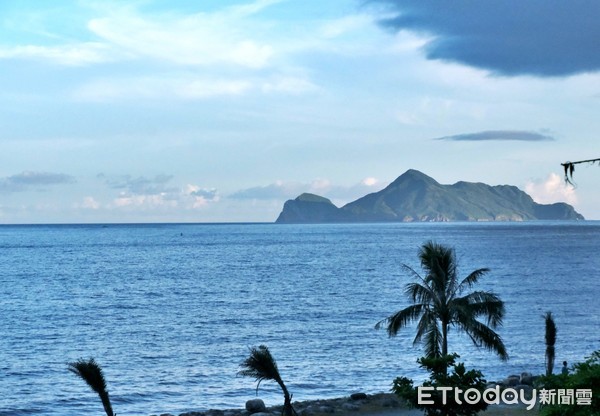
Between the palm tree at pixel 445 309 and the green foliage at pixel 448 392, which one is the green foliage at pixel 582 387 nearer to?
the green foliage at pixel 448 392

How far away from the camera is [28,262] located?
18475 cm

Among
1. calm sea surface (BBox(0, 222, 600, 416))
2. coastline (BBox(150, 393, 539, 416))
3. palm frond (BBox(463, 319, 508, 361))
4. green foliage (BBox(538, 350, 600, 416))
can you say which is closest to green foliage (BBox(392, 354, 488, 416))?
green foliage (BBox(538, 350, 600, 416))

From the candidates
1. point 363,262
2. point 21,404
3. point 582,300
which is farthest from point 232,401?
point 363,262

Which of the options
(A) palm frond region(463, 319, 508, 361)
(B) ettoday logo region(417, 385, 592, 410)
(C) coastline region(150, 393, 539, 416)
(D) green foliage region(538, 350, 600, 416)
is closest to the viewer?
(D) green foliage region(538, 350, 600, 416)

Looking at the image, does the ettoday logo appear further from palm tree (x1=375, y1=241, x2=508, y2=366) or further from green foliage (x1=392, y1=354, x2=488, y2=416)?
palm tree (x1=375, y1=241, x2=508, y2=366)

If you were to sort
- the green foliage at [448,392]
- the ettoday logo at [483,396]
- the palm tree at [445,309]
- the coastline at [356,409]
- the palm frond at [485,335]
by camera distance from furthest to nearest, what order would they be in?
1. the coastline at [356,409]
2. the palm tree at [445,309]
3. the palm frond at [485,335]
4. the green foliage at [448,392]
5. the ettoday logo at [483,396]

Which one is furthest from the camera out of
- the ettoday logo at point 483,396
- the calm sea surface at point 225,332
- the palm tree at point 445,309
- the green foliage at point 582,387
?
the calm sea surface at point 225,332

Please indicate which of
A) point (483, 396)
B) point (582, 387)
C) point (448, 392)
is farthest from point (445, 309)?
point (582, 387)

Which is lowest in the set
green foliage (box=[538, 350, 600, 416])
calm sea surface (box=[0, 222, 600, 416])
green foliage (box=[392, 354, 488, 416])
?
calm sea surface (box=[0, 222, 600, 416])

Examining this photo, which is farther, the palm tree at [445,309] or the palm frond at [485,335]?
the palm tree at [445,309]

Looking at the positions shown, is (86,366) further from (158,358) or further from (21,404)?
(158,358)

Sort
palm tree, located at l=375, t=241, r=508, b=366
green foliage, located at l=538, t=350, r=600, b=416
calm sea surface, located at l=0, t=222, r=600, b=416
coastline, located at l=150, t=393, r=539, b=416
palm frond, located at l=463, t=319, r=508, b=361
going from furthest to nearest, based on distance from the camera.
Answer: calm sea surface, located at l=0, t=222, r=600, b=416
coastline, located at l=150, t=393, r=539, b=416
palm tree, located at l=375, t=241, r=508, b=366
palm frond, located at l=463, t=319, r=508, b=361
green foliage, located at l=538, t=350, r=600, b=416

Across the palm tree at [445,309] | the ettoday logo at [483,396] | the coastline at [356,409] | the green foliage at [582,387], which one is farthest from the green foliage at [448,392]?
the coastline at [356,409]

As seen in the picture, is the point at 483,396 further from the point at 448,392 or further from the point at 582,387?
the point at 582,387
